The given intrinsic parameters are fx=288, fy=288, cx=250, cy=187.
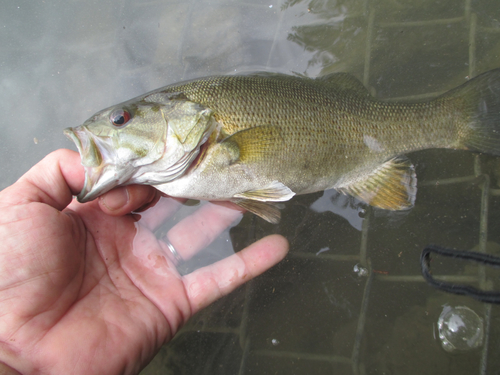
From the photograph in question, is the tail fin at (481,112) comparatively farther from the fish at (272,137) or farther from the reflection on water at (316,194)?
the reflection on water at (316,194)

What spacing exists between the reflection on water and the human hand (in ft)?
0.85

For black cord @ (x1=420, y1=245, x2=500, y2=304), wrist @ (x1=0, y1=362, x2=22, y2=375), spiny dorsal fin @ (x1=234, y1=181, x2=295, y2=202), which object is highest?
wrist @ (x1=0, y1=362, x2=22, y2=375)

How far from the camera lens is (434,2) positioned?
2.81 m

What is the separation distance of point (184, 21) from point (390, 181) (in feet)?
8.40

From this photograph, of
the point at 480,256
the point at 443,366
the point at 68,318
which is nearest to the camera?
the point at 480,256

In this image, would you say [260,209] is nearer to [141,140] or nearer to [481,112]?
[141,140]

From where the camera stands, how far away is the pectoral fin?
2299 mm

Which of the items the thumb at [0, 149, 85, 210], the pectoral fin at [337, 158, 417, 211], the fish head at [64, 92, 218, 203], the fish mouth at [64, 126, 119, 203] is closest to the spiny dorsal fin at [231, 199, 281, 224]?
the fish head at [64, 92, 218, 203]

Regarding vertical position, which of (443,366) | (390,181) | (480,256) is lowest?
(443,366)

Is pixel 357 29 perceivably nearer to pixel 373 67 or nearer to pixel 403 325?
pixel 373 67

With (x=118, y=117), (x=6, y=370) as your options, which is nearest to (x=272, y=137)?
(x=118, y=117)

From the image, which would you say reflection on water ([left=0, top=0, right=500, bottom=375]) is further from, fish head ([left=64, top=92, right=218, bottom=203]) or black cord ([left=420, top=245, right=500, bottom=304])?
black cord ([left=420, top=245, right=500, bottom=304])

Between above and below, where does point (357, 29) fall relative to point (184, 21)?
below

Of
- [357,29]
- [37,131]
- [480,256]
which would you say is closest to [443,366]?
[480,256]
